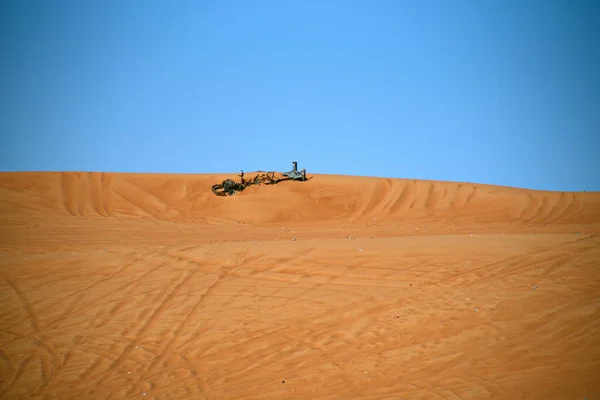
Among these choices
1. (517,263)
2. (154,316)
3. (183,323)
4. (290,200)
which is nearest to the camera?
(183,323)

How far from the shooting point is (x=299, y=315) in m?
9.07

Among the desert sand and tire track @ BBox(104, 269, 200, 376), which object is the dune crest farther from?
tire track @ BBox(104, 269, 200, 376)

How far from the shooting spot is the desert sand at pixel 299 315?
6562 millimetres

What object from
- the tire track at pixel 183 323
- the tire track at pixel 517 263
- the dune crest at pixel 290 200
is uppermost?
the dune crest at pixel 290 200

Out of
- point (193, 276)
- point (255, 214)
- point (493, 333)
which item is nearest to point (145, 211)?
point (255, 214)

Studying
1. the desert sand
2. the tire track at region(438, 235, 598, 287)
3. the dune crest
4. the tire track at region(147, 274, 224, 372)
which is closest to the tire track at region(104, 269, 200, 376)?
the desert sand

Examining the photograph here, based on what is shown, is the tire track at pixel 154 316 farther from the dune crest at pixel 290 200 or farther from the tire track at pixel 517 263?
the dune crest at pixel 290 200

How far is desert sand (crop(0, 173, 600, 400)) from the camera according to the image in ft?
21.5

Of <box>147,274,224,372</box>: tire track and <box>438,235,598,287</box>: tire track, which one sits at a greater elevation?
<box>438,235,598,287</box>: tire track

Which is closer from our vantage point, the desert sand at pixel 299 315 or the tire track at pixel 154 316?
the desert sand at pixel 299 315

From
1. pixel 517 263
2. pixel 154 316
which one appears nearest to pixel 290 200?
pixel 517 263

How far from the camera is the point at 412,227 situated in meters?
18.5

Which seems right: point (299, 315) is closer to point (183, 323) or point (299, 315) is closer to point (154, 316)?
point (183, 323)


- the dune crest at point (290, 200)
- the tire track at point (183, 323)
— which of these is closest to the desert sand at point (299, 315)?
the tire track at point (183, 323)
